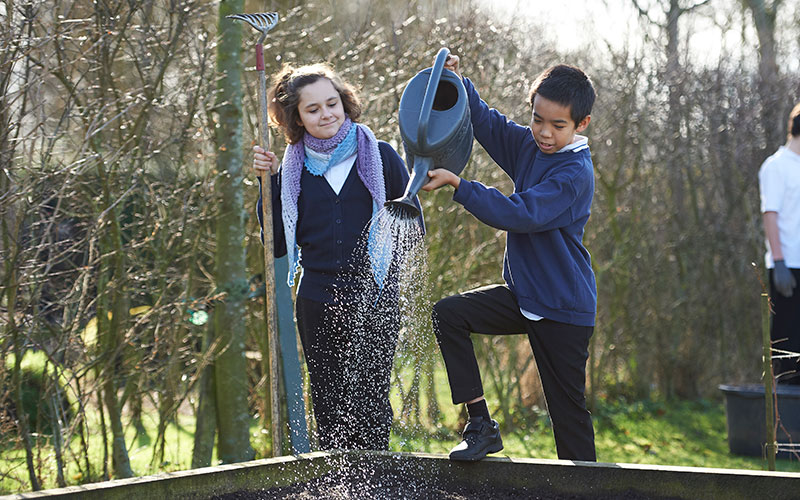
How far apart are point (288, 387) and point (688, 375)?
4132mm

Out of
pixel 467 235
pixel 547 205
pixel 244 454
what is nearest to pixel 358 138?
pixel 547 205

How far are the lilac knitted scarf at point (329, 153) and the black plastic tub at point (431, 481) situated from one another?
0.74 meters

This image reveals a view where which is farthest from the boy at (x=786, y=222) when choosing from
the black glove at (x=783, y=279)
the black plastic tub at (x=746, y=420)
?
the black plastic tub at (x=746, y=420)

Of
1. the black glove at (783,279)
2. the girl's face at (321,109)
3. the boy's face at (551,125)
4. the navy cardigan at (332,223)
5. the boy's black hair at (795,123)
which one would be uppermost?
the boy's black hair at (795,123)

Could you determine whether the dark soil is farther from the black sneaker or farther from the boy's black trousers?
the boy's black trousers

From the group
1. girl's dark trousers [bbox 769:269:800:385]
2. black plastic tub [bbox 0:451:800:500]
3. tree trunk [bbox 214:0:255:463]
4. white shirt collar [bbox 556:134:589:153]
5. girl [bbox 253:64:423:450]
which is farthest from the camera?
girl's dark trousers [bbox 769:269:800:385]

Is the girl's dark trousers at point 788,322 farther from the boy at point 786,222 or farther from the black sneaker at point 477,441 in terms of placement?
the black sneaker at point 477,441

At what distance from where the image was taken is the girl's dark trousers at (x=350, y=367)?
331cm

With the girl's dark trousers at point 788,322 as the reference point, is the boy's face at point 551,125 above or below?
above

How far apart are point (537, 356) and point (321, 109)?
122 centimetres

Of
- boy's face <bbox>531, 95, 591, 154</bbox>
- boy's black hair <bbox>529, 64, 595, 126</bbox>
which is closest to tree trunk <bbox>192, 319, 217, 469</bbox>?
boy's face <bbox>531, 95, 591, 154</bbox>

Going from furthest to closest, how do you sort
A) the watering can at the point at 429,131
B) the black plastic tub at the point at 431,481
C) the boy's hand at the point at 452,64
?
1. the boy's hand at the point at 452,64
2. the watering can at the point at 429,131
3. the black plastic tub at the point at 431,481

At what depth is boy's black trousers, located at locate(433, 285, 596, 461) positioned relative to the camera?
2.94 m

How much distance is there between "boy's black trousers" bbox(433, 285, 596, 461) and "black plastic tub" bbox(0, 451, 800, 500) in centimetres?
30
